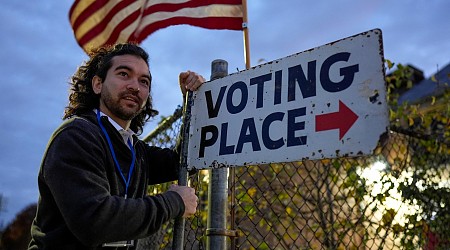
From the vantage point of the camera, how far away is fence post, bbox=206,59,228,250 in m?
1.78

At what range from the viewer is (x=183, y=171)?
72.9 inches

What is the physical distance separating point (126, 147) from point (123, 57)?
51 centimetres

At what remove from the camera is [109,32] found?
13.0ft

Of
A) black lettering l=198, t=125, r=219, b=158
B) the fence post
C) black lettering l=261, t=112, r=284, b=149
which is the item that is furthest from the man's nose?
black lettering l=261, t=112, r=284, b=149

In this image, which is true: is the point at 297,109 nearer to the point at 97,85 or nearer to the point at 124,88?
the point at 124,88

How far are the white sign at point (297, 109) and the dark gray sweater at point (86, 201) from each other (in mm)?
339

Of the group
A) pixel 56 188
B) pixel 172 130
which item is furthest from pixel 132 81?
pixel 172 130

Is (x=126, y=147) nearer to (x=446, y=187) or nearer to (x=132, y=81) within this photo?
(x=132, y=81)

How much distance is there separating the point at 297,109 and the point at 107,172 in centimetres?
85

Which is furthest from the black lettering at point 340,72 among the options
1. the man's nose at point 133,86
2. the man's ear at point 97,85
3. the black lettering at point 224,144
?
the man's ear at point 97,85

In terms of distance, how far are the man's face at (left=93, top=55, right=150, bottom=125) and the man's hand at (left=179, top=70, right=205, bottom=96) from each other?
19cm

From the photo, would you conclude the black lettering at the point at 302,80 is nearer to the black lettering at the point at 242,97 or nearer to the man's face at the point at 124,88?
the black lettering at the point at 242,97

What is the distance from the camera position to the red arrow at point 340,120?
4.58ft

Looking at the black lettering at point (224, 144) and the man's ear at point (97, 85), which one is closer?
the black lettering at point (224, 144)
